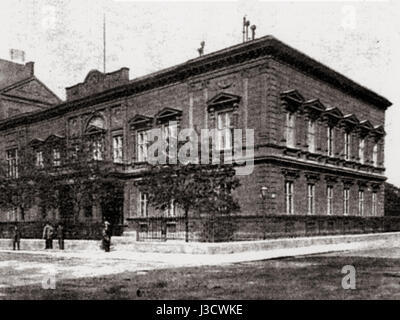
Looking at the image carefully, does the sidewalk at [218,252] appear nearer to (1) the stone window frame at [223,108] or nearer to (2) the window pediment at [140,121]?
(1) the stone window frame at [223,108]

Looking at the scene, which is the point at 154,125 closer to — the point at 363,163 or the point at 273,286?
the point at 363,163

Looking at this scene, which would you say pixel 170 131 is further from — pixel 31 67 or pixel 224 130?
pixel 31 67

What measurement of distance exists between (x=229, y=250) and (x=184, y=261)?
3.28 meters

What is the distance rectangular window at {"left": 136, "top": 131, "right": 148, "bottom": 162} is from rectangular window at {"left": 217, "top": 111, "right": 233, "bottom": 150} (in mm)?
6820

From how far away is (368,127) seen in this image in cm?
3797

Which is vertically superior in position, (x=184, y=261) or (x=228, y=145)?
(x=228, y=145)

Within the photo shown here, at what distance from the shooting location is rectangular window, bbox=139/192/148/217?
33.7m

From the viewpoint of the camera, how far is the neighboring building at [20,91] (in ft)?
164

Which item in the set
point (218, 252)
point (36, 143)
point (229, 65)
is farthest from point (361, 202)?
point (36, 143)

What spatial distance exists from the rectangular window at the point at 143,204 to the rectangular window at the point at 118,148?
11.7 feet

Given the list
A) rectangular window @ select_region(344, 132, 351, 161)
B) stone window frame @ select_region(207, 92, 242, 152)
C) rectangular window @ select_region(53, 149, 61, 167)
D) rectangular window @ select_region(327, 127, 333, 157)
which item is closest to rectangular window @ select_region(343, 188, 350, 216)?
rectangular window @ select_region(344, 132, 351, 161)

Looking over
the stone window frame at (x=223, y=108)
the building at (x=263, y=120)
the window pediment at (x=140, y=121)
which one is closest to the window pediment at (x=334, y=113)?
the building at (x=263, y=120)
